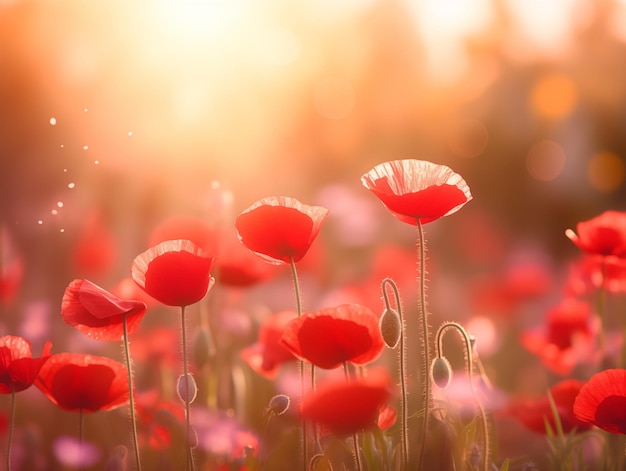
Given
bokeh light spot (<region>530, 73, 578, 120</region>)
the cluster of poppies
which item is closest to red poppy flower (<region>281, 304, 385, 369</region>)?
the cluster of poppies

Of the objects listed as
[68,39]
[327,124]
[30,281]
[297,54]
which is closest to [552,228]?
[327,124]

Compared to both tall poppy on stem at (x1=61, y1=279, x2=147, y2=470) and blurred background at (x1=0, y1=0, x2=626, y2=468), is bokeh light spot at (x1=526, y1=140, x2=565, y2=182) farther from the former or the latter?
tall poppy on stem at (x1=61, y1=279, x2=147, y2=470)

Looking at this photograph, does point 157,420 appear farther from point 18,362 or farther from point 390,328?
point 390,328

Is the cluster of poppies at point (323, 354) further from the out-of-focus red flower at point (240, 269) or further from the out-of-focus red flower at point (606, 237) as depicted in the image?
the out-of-focus red flower at point (240, 269)

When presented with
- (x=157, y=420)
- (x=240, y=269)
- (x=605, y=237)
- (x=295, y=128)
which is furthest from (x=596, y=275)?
(x=295, y=128)

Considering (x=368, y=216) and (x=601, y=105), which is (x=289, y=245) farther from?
(x=601, y=105)

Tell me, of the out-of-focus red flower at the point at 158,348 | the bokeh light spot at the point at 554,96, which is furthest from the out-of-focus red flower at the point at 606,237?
the bokeh light spot at the point at 554,96
